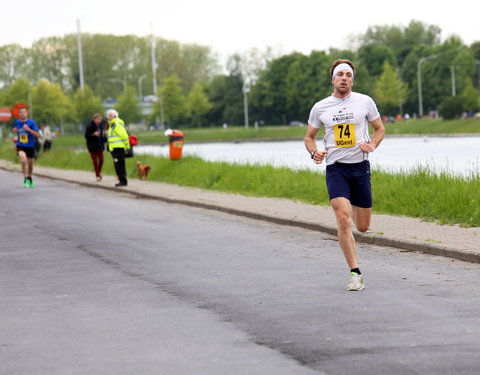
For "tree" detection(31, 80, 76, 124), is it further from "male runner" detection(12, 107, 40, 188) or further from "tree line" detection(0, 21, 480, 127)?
"male runner" detection(12, 107, 40, 188)

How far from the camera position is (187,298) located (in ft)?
28.5

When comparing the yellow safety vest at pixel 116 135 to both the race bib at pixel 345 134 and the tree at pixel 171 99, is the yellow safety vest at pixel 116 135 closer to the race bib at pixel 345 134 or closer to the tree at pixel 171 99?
the race bib at pixel 345 134

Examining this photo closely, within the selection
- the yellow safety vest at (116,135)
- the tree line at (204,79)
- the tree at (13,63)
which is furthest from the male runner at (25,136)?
the tree at (13,63)

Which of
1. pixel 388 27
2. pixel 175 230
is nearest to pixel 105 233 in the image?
pixel 175 230

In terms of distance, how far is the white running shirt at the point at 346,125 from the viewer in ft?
30.0

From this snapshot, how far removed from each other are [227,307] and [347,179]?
5.78 feet

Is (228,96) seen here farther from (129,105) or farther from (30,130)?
(30,130)

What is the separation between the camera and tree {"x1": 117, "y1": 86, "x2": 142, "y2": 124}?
117 meters

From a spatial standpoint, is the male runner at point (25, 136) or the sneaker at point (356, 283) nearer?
the sneaker at point (356, 283)

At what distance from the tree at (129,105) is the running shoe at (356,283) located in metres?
109

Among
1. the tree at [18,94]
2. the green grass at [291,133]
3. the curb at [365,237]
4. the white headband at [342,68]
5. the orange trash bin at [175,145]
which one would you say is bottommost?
the green grass at [291,133]

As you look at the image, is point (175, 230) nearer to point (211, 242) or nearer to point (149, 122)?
point (211, 242)

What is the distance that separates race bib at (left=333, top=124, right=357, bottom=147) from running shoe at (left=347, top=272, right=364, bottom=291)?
1077 mm

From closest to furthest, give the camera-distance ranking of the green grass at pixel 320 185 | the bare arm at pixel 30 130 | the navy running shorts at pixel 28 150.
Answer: the green grass at pixel 320 185
the bare arm at pixel 30 130
the navy running shorts at pixel 28 150
